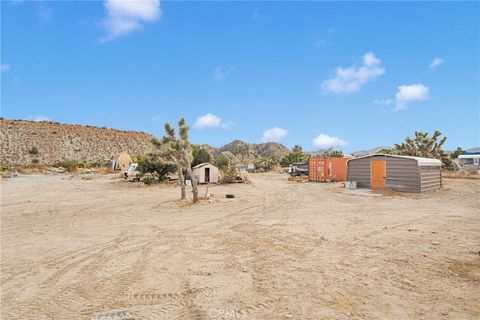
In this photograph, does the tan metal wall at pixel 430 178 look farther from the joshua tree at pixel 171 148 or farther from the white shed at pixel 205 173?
the white shed at pixel 205 173

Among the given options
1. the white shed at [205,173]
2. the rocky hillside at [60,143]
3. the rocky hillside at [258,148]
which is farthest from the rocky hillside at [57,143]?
the white shed at [205,173]

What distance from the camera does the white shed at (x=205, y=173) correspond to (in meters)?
28.2

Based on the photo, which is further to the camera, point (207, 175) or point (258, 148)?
point (258, 148)

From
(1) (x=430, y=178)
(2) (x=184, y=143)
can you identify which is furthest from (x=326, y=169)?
(2) (x=184, y=143)

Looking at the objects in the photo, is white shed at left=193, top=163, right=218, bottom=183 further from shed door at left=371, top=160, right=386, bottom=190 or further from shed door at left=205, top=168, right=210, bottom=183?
shed door at left=371, top=160, right=386, bottom=190

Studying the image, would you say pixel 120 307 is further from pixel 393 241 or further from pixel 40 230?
pixel 40 230

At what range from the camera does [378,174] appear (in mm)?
22062

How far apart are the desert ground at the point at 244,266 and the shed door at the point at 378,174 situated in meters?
8.91

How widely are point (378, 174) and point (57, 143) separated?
8240cm

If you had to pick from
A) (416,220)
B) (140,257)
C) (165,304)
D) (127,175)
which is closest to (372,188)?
(416,220)

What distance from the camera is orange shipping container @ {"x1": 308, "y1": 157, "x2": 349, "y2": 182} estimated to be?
30891 millimetres

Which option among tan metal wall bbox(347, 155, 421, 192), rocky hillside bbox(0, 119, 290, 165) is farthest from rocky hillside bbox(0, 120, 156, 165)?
tan metal wall bbox(347, 155, 421, 192)

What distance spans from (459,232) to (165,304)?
318 inches

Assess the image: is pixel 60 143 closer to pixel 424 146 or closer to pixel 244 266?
pixel 424 146
